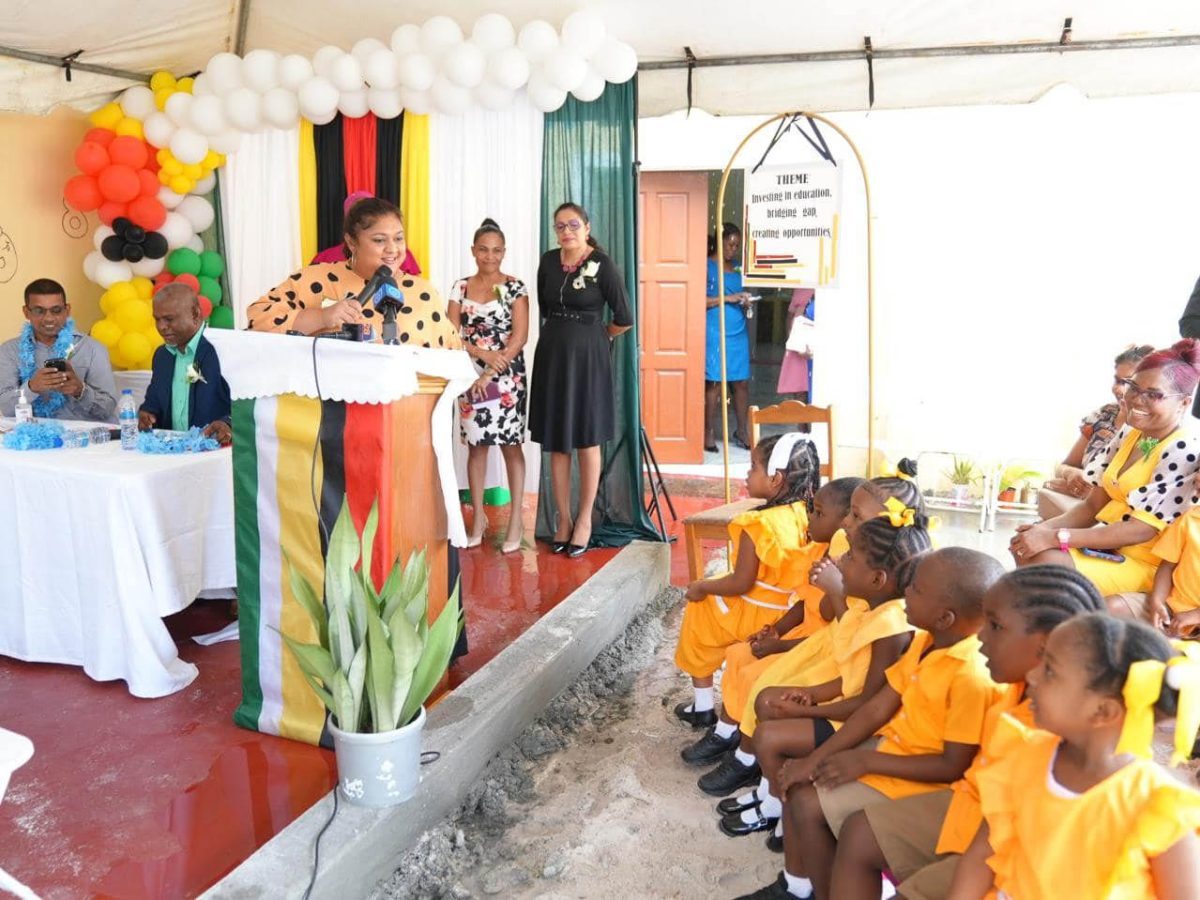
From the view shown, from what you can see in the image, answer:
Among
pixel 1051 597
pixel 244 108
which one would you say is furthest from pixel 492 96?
pixel 1051 597

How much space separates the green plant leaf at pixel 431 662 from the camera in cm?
244

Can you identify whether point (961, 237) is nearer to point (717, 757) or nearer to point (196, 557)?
point (717, 757)

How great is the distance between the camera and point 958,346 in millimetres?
5781

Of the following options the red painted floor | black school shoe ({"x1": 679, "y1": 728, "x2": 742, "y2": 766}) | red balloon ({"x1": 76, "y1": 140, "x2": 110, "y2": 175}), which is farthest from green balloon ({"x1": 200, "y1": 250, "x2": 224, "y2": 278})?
black school shoe ({"x1": 679, "y1": 728, "x2": 742, "y2": 766})

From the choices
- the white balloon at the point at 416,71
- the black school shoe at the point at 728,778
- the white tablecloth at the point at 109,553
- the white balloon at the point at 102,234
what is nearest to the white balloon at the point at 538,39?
the white balloon at the point at 416,71

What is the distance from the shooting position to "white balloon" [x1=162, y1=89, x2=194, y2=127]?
548cm

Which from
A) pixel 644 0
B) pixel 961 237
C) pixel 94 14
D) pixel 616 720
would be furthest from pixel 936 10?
pixel 94 14

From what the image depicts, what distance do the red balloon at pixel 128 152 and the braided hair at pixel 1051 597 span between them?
561cm

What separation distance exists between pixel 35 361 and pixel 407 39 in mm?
2353

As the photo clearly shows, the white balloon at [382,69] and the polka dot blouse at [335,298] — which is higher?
the white balloon at [382,69]

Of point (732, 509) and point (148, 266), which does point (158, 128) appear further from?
point (732, 509)

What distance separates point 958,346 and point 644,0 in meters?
2.79

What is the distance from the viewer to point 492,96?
15.9ft

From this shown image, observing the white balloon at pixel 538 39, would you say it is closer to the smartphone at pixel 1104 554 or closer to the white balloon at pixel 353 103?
the white balloon at pixel 353 103
